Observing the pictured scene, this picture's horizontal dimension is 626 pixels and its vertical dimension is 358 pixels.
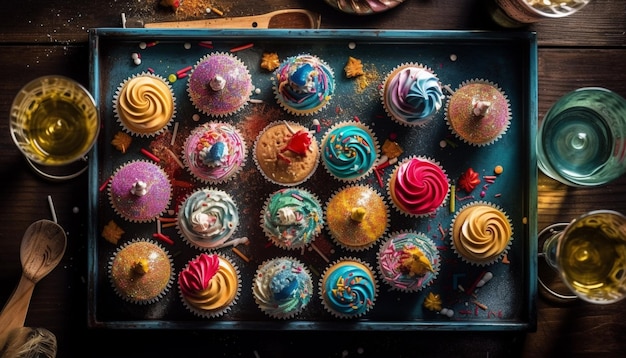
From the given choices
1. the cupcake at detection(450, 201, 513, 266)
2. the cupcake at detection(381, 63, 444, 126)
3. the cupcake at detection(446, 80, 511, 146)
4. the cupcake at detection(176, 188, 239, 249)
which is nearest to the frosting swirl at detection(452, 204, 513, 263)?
the cupcake at detection(450, 201, 513, 266)

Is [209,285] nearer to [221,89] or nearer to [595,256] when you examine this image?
[221,89]

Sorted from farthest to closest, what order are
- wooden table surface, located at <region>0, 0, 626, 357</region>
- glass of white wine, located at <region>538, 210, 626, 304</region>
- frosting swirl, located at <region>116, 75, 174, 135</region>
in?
wooden table surface, located at <region>0, 0, 626, 357</region> < frosting swirl, located at <region>116, 75, 174, 135</region> < glass of white wine, located at <region>538, 210, 626, 304</region>

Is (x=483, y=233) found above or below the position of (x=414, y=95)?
below

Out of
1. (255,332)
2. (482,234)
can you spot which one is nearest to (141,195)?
(255,332)

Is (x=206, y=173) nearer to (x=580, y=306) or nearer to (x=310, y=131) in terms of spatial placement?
(x=310, y=131)

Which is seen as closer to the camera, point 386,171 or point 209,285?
point 209,285

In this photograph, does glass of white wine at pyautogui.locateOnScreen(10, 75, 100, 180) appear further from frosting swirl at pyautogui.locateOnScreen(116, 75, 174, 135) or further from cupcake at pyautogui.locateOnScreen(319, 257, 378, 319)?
cupcake at pyautogui.locateOnScreen(319, 257, 378, 319)
